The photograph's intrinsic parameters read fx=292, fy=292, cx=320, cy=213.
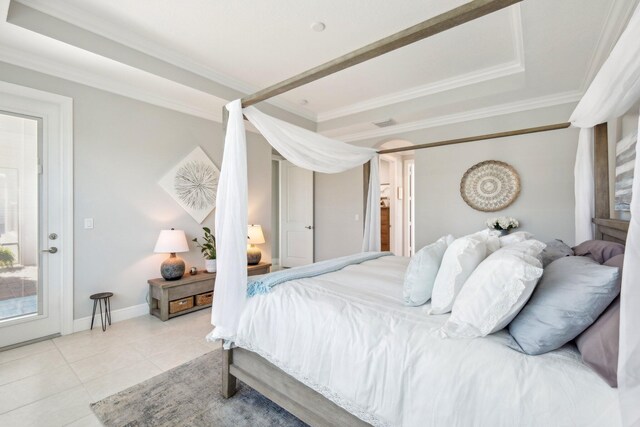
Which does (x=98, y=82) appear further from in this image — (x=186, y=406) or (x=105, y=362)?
(x=186, y=406)

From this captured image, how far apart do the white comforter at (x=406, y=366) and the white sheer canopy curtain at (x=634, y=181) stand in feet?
0.30

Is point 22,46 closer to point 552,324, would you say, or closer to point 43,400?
point 43,400

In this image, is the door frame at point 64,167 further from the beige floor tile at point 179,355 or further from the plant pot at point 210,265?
the plant pot at point 210,265

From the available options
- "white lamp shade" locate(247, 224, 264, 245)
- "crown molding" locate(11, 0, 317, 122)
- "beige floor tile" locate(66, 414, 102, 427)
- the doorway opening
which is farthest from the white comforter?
the doorway opening

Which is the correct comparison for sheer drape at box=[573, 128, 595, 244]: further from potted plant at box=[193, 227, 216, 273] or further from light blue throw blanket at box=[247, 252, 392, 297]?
potted plant at box=[193, 227, 216, 273]

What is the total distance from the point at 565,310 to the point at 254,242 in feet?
12.1

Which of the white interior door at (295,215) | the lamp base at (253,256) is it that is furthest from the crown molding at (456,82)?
the lamp base at (253,256)

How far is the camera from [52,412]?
1.74 metres

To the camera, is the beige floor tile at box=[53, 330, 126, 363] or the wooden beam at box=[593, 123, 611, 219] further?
the beige floor tile at box=[53, 330, 126, 363]

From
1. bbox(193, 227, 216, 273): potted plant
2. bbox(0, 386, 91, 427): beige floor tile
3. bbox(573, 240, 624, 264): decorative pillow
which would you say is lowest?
bbox(0, 386, 91, 427): beige floor tile

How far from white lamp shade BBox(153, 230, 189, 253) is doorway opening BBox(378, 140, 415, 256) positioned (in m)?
3.90

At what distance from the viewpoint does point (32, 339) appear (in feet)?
8.62

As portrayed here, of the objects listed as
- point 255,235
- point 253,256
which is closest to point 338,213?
point 255,235

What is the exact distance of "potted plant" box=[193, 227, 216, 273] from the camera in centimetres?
357
